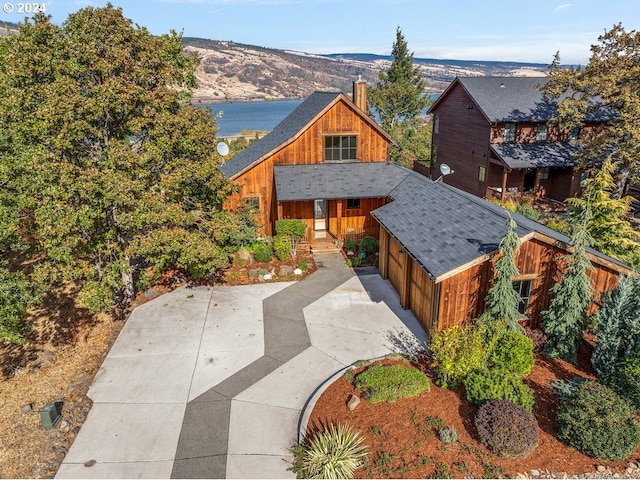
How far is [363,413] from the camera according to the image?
33.3ft

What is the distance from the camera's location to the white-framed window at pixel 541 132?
29.7 metres

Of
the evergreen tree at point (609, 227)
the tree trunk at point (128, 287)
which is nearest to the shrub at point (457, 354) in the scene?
the evergreen tree at point (609, 227)

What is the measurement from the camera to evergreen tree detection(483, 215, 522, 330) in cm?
1129

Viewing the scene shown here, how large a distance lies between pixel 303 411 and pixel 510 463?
4.79 metres

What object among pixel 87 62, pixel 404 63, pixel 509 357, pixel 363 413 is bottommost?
pixel 363 413

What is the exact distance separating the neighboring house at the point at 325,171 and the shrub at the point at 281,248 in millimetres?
1627

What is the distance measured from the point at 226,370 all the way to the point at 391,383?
16.1 feet

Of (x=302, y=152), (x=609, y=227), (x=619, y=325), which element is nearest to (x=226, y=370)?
(x=619, y=325)

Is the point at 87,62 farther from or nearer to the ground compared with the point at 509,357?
farther from the ground

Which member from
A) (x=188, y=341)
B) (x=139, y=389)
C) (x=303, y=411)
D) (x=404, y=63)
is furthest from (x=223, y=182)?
(x=404, y=63)

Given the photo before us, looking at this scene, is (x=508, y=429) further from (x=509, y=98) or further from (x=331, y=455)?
(x=509, y=98)

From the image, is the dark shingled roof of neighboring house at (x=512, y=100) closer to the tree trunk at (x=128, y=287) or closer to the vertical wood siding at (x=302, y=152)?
the vertical wood siding at (x=302, y=152)

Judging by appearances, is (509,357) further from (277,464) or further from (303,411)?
(277,464)

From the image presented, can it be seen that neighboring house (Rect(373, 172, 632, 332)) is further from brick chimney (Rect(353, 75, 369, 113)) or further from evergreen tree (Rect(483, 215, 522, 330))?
brick chimney (Rect(353, 75, 369, 113))
